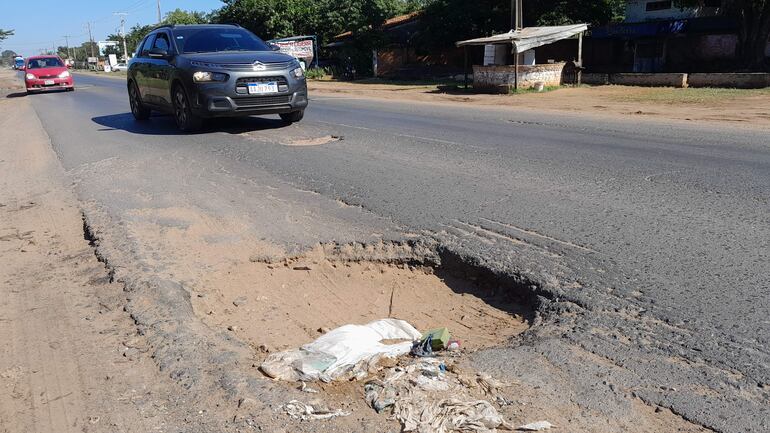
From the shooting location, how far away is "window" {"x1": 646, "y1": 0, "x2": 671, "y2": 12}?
104 feet

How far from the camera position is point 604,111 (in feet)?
48.2

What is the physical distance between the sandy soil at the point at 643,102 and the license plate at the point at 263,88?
772 cm

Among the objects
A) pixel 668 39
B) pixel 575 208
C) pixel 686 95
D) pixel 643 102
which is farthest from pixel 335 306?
pixel 668 39

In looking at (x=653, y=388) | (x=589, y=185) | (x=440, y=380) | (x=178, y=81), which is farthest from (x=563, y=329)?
(x=178, y=81)

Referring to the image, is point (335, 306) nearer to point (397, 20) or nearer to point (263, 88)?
point (263, 88)

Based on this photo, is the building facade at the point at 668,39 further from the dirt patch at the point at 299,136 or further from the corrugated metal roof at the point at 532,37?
the dirt patch at the point at 299,136

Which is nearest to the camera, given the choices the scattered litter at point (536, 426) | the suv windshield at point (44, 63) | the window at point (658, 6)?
the scattered litter at point (536, 426)

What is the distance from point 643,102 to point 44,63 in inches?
926

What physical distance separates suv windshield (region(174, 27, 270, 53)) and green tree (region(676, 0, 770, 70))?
22.3m

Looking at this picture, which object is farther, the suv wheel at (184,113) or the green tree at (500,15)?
the green tree at (500,15)

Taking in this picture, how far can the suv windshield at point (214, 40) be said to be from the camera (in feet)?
33.0

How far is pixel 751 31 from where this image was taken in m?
25.4

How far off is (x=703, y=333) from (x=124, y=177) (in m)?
6.37

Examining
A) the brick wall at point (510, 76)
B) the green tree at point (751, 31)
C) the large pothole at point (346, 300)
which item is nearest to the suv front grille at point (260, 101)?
the large pothole at point (346, 300)
